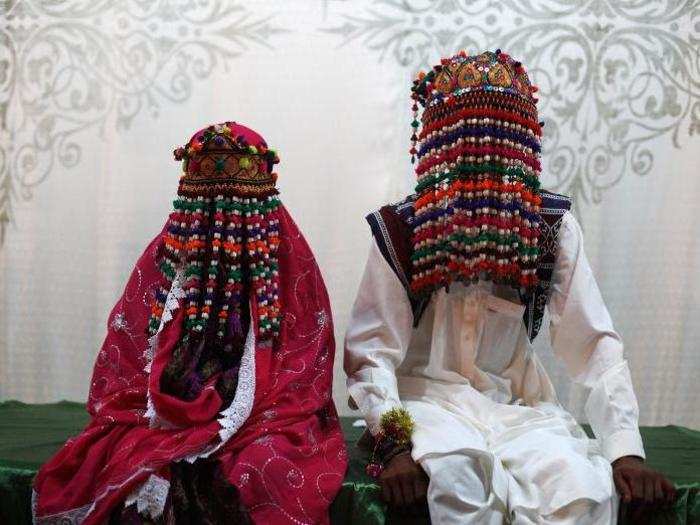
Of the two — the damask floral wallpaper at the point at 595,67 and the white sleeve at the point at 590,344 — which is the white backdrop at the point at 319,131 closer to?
the damask floral wallpaper at the point at 595,67

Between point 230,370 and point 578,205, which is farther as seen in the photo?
point 578,205

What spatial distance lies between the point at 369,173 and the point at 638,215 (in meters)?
1.19

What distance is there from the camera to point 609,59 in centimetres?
352

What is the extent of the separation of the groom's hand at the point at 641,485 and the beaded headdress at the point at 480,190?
0.63m

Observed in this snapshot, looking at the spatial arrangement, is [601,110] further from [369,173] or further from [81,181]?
[81,181]

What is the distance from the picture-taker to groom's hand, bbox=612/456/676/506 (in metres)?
2.12

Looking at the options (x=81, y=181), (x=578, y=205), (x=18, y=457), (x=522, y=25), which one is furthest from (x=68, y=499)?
(x=522, y=25)

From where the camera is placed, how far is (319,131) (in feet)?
11.7

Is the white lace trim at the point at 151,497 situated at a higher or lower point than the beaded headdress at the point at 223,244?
lower

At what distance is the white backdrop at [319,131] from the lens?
11.5 ft

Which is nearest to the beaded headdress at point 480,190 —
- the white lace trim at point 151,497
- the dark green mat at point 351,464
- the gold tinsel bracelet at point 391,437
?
the gold tinsel bracelet at point 391,437

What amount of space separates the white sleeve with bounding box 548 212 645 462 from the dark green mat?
211mm

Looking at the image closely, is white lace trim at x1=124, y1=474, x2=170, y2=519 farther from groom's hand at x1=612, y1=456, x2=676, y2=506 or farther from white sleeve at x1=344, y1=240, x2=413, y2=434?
groom's hand at x1=612, y1=456, x2=676, y2=506

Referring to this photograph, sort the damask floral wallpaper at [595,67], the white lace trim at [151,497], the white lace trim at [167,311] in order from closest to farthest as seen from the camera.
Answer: the white lace trim at [151,497] → the white lace trim at [167,311] → the damask floral wallpaper at [595,67]
